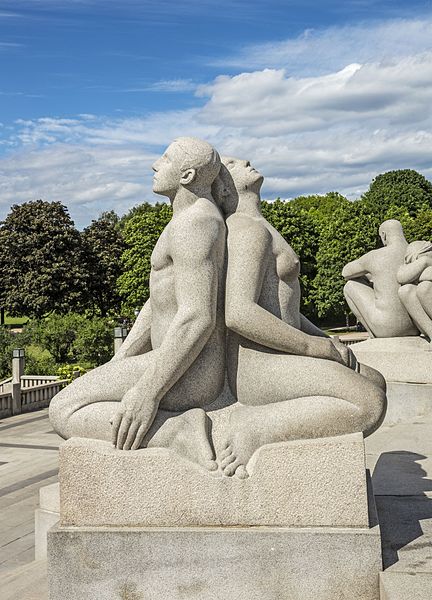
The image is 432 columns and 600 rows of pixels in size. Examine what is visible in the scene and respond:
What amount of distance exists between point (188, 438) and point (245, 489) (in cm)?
50

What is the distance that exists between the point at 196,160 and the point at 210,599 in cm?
287

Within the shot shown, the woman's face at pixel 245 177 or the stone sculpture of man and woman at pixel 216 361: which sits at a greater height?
the woman's face at pixel 245 177

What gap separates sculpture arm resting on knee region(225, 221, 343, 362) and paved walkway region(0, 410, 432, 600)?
1302 millimetres

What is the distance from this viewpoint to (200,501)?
4.47m

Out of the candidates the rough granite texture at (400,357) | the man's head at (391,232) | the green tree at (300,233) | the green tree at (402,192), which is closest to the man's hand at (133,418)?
the rough granite texture at (400,357)

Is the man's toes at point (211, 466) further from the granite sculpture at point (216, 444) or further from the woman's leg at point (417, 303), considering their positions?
the woman's leg at point (417, 303)

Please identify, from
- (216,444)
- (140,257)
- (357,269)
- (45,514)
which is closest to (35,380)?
(357,269)

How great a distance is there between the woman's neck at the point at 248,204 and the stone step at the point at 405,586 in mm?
2561

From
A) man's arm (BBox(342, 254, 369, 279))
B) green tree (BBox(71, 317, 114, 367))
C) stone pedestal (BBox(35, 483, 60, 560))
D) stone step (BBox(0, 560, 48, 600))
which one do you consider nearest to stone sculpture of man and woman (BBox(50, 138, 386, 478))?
stone step (BBox(0, 560, 48, 600))

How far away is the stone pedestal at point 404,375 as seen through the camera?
10109 mm

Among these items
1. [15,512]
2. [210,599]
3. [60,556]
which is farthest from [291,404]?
[15,512]

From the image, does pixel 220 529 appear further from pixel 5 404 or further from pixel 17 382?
pixel 17 382

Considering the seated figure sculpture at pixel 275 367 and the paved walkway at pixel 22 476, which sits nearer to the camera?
the seated figure sculpture at pixel 275 367

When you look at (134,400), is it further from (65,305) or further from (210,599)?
(65,305)
